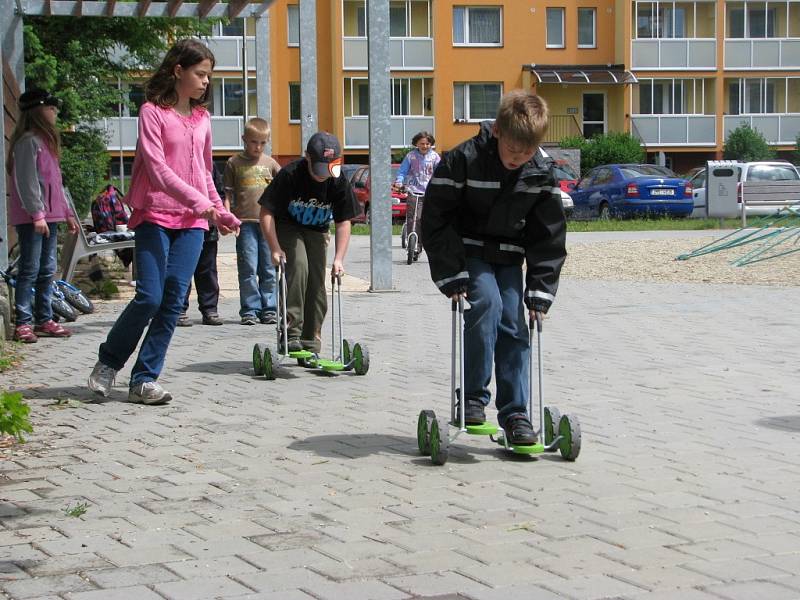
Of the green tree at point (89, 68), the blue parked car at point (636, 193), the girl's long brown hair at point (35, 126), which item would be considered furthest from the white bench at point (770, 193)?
the girl's long brown hair at point (35, 126)

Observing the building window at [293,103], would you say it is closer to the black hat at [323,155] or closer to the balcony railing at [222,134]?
the balcony railing at [222,134]

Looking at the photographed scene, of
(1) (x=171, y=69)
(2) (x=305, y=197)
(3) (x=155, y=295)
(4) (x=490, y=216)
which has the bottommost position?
(3) (x=155, y=295)

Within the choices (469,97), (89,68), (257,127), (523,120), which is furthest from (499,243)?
(469,97)

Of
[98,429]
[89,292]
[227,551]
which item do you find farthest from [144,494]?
[89,292]

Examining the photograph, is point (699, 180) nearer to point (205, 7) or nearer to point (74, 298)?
point (205, 7)

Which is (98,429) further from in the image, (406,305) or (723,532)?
(406,305)

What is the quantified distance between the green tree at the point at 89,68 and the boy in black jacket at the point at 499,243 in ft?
55.8

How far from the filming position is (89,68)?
24.3 metres

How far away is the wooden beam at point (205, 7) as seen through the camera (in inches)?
570

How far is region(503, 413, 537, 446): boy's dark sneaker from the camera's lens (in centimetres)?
608

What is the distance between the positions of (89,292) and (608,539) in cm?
1113

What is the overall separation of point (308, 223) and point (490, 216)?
118 inches

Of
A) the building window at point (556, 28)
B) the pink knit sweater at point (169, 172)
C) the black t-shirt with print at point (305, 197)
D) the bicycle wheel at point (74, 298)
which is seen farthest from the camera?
the building window at point (556, 28)

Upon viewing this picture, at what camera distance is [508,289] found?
20.6 feet
